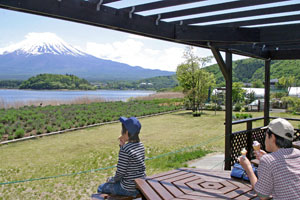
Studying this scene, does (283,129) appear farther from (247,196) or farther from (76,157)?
(76,157)

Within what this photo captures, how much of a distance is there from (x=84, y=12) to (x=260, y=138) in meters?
4.68

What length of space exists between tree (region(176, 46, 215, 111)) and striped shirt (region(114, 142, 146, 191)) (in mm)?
16731

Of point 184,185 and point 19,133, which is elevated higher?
point 184,185

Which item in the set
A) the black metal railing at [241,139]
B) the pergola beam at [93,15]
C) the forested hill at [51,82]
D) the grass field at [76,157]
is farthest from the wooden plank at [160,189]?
the forested hill at [51,82]

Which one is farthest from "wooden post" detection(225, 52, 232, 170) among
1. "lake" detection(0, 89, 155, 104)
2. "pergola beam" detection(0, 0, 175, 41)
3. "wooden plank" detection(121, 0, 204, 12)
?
"lake" detection(0, 89, 155, 104)

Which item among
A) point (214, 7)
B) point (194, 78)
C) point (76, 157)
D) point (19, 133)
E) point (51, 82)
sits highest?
point (51, 82)

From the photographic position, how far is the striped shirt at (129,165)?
225 cm

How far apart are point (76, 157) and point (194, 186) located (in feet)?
17.9

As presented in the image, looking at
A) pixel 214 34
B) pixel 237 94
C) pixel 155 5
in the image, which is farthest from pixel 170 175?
pixel 237 94

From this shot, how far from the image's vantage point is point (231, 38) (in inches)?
146


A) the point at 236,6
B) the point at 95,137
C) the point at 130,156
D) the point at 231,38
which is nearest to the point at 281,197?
the point at 130,156

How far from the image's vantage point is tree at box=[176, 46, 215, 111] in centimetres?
1939

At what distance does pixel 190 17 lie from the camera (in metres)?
3.29

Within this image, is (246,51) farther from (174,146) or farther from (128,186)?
(174,146)
